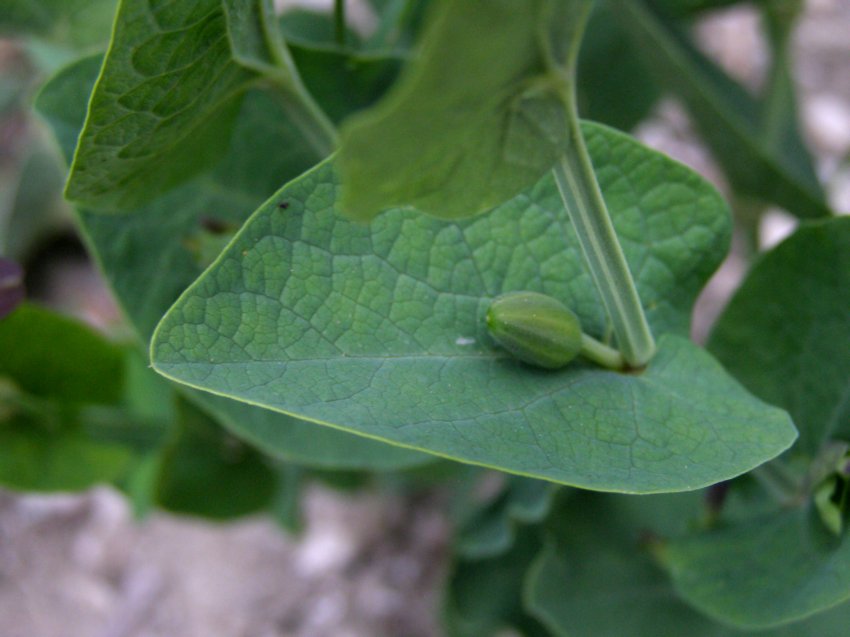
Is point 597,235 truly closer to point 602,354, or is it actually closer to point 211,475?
point 602,354

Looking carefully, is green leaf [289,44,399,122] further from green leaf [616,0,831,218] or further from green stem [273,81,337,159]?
green leaf [616,0,831,218]

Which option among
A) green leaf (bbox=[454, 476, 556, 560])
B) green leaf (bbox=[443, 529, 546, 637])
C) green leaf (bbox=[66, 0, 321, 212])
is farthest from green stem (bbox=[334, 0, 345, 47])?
green leaf (bbox=[443, 529, 546, 637])

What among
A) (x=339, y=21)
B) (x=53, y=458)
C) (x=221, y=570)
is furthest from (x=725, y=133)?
(x=221, y=570)

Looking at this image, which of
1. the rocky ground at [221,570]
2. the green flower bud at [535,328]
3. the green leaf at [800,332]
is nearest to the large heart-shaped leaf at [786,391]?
the green leaf at [800,332]

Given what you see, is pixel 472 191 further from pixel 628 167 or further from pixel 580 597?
pixel 580 597

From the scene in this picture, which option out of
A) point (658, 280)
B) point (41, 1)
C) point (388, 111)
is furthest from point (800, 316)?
point (41, 1)

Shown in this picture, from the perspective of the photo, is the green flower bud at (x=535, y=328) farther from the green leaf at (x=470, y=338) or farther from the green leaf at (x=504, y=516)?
the green leaf at (x=504, y=516)

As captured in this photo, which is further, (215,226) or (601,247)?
(215,226)
